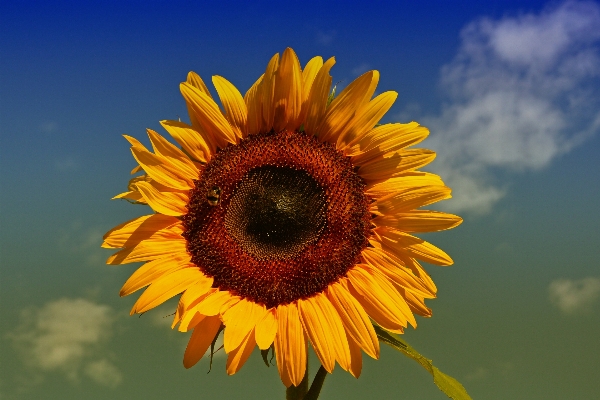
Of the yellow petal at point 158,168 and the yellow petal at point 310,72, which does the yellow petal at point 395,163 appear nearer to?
the yellow petal at point 310,72

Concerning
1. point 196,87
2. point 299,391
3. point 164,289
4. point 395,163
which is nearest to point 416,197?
point 395,163

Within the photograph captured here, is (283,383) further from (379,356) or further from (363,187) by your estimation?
(363,187)

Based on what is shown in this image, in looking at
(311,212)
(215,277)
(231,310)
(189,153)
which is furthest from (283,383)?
(189,153)

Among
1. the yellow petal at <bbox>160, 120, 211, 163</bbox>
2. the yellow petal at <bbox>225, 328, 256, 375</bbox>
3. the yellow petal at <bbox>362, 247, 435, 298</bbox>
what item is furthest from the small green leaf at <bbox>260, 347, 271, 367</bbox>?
the yellow petal at <bbox>160, 120, 211, 163</bbox>

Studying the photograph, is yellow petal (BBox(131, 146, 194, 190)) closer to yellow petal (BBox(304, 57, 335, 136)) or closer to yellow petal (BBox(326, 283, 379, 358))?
yellow petal (BBox(304, 57, 335, 136))

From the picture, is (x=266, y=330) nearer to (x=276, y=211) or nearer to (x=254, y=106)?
(x=276, y=211)
